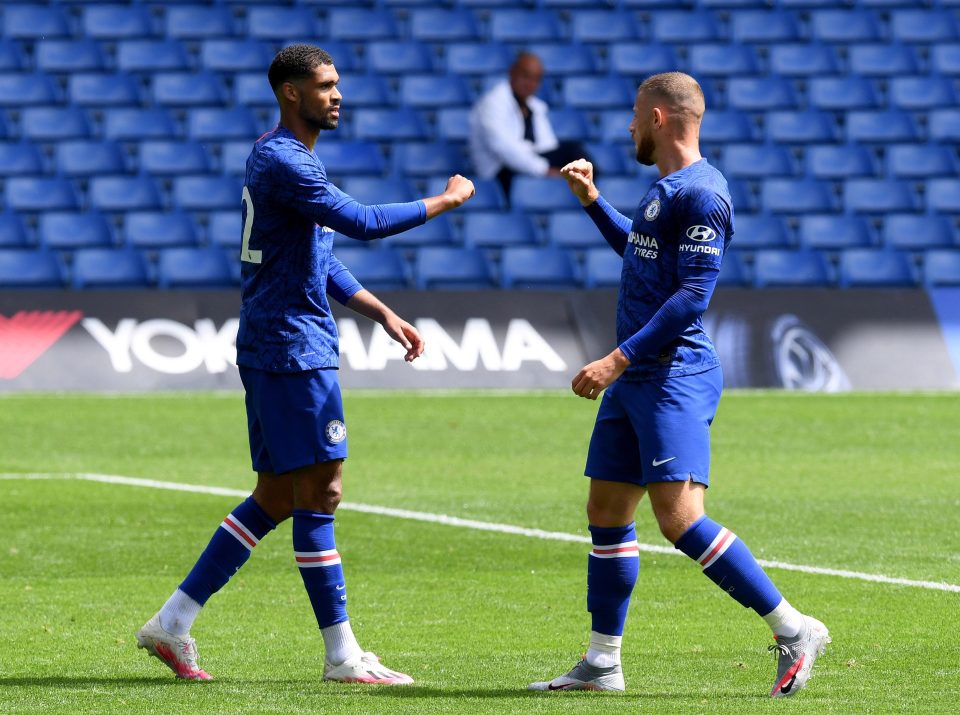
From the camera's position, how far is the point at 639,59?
72.2 ft

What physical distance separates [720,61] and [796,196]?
259cm

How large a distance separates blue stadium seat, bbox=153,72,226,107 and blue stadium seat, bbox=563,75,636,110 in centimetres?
430

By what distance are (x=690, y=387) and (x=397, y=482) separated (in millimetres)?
5858

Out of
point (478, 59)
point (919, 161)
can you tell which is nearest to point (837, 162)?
point (919, 161)

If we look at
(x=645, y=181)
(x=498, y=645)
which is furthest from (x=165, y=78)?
(x=498, y=645)

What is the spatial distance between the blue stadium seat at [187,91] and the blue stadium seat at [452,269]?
13.7 ft

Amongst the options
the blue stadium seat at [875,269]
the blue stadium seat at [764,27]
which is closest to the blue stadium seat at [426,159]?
the blue stadium seat at [875,269]

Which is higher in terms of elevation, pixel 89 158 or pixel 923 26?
pixel 923 26

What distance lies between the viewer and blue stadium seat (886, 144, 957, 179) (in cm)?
2133

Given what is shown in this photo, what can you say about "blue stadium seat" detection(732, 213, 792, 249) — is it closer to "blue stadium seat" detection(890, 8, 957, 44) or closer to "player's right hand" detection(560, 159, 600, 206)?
"blue stadium seat" detection(890, 8, 957, 44)

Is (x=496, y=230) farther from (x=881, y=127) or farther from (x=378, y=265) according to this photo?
(x=881, y=127)

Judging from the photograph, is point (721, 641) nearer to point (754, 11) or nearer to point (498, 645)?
point (498, 645)

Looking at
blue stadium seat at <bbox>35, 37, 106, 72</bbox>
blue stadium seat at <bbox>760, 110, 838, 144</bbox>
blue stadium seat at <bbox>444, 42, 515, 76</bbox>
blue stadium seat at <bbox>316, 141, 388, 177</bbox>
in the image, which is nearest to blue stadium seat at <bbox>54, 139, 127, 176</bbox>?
blue stadium seat at <bbox>316, 141, 388, 177</bbox>

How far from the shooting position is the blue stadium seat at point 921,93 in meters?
22.2
